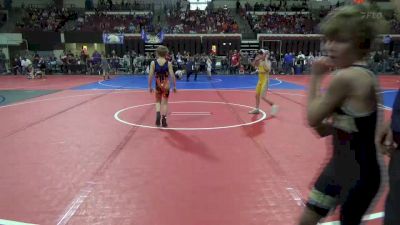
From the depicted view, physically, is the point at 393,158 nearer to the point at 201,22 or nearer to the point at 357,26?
the point at 357,26

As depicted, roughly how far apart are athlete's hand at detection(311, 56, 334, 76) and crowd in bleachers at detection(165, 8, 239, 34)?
101 ft

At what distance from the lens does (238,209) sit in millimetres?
3721

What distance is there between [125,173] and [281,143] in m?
2.94

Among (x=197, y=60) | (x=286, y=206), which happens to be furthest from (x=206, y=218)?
(x=197, y=60)

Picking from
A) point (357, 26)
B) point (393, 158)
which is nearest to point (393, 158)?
point (393, 158)

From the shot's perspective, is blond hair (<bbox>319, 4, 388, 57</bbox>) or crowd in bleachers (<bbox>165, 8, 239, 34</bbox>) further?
crowd in bleachers (<bbox>165, 8, 239, 34</bbox>)

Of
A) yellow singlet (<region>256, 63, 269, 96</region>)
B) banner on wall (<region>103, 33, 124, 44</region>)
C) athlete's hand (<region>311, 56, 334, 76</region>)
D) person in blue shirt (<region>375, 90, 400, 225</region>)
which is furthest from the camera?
banner on wall (<region>103, 33, 124, 44</region>)

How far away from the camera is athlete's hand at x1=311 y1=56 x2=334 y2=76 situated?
2010mm

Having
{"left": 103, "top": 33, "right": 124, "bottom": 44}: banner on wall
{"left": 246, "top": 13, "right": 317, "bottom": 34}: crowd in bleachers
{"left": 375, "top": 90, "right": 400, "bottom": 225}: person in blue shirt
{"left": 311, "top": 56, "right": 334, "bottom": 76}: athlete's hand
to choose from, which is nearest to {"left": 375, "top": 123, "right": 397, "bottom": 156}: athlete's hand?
{"left": 375, "top": 90, "right": 400, "bottom": 225}: person in blue shirt

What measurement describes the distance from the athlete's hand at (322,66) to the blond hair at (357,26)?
13 centimetres

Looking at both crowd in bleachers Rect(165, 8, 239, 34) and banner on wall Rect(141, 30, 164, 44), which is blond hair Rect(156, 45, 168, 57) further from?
crowd in bleachers Rect(165, 8, 239, 34)

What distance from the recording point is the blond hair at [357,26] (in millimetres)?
1875

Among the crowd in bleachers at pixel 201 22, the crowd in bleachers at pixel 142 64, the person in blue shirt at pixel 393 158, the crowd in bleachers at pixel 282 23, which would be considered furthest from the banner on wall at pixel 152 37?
the person in blue shirt at pixel 393 158

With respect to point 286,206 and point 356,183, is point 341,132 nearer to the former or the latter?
point 356,183
